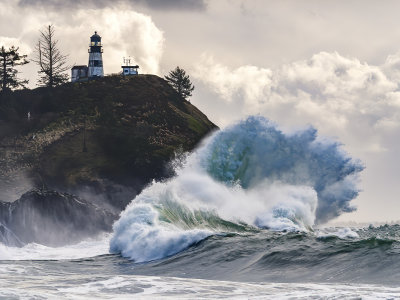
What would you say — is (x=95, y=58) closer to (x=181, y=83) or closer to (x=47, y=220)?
(x=181, y=83)

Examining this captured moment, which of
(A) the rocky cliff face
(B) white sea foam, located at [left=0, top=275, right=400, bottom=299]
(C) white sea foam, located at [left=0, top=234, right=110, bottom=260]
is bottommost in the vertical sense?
(B) white sea foam, located at [left=0, top=275, right=400, bottom=299]

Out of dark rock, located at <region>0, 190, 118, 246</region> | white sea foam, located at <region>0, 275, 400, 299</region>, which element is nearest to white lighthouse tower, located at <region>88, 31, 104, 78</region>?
dark rock, located at <region>0, 190, 118, 246</region>

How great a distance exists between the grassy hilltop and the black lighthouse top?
9030 mm

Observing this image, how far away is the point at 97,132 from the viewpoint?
76.8 metres

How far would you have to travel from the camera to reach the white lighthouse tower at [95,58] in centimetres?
9788

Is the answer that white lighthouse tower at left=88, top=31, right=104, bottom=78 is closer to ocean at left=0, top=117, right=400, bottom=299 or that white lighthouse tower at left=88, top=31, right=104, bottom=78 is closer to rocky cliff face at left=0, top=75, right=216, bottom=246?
rocky cliff face at left=0, top=75, right=216, bottom=246

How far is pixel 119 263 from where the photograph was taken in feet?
94.8

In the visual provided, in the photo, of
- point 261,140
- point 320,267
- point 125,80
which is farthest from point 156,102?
point 320,267

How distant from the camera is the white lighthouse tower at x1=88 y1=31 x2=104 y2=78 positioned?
97875mm

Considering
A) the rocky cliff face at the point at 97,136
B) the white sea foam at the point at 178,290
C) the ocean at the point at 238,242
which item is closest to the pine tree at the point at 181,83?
the rocky cliff face at the point at 97,136

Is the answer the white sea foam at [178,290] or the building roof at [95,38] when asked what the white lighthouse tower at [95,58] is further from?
the white sea foam at [178,290]

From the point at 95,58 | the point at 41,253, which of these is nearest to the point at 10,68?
the point at 95,58

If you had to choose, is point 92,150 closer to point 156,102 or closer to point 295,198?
point 156,102

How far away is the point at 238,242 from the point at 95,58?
239 feet
